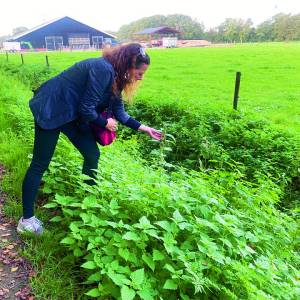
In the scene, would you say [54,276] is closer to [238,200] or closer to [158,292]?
[158,292]

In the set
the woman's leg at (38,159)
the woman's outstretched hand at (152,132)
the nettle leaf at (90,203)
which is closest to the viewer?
the nettle leaf at (90,203)

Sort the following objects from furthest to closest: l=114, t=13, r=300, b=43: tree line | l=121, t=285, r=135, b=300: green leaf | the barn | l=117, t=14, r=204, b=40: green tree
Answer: l=117, t=14, r=204, b=40: green tree → l=114, t=13, r=300, b=43: tree line → the barn → l=121, t=285, r=135, b=300: green leaf

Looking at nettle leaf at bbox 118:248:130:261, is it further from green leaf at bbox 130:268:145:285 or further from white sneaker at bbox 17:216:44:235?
white sneaker at bbox 17:216:44:235

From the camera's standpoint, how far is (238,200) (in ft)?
11.7

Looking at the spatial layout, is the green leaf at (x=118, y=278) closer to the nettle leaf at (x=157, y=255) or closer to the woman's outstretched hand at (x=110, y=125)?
the nettle leaf at (x=157, y=255)

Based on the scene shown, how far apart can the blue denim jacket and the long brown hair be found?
2.8 inches

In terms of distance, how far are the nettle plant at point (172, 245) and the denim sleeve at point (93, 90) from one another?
60 cm

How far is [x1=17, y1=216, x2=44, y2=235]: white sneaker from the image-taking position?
10.7ft

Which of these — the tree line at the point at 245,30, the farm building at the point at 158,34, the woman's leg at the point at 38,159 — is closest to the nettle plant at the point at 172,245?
the woman's leg at the point at 38,159

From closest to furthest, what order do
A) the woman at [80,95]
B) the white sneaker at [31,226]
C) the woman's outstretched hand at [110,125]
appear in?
the woman at [80,95] → the woman's outstretched hand at [110,125] → the white sneaker at [31,226]

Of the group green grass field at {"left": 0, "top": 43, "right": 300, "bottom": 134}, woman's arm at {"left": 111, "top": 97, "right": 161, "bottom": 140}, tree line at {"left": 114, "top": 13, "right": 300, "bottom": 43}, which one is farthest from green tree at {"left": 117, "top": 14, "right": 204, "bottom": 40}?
woman's arm at {"left": 111, "top": 97, "right": 161, "bottom": 140}

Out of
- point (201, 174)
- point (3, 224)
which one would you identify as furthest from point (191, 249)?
point (3, 224)

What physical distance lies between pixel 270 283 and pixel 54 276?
1.56m

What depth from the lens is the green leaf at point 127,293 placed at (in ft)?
6.82
